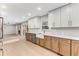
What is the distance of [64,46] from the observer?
4387mm

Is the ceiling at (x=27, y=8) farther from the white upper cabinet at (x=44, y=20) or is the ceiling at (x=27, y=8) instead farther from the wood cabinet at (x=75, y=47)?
the wood cabinet at (x=75, y=47)

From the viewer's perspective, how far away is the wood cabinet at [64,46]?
4.14 meters

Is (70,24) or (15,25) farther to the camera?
(15,25)

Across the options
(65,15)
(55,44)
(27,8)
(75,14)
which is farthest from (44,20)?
(75,14)

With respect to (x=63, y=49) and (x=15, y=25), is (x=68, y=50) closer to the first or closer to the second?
(x=63, y=49)

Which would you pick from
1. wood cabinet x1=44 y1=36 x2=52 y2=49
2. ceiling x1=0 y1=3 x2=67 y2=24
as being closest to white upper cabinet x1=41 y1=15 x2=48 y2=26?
ceiling x1=0 y1=3 x2=67 y2=24

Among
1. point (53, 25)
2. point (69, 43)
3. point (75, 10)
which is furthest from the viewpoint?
point (53, 25)

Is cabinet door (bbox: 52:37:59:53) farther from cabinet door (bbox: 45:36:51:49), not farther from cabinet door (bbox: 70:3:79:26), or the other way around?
cabinet door (bbox: 70:3:79:26)

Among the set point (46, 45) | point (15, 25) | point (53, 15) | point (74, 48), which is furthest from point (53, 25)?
point (15, 25)

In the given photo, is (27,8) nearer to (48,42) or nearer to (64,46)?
(48,42)

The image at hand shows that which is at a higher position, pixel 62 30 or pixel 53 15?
pixel 53 15

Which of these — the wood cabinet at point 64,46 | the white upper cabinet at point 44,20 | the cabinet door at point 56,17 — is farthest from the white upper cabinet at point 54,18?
the wood cabinet at point 64,46

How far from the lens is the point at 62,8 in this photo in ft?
17.9

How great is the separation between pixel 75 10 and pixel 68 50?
4.96 feet
